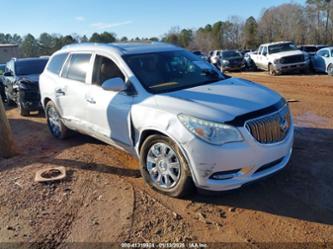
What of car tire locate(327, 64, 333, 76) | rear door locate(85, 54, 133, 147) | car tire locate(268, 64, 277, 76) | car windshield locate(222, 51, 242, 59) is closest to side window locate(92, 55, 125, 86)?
rear door locate(85, 54, 133, 147)

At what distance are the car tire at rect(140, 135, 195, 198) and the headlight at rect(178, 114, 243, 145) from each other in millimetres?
375

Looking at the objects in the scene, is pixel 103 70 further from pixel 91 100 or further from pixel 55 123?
pixel 55 123

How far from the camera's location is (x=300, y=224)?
3598 mm

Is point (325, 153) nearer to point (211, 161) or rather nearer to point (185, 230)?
point (211, 161)

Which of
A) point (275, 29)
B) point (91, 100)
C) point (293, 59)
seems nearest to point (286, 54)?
point (293, 59)

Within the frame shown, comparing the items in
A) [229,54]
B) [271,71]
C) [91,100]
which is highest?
[91,100]

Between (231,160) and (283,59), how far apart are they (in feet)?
58.5

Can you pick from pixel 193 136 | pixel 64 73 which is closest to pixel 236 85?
pixel 193 136

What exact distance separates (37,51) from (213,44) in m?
33.2

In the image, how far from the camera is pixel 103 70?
17.5 feet

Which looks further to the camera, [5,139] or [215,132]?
[5,139]

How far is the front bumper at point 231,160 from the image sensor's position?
3.73 meters

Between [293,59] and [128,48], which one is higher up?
[128,48]

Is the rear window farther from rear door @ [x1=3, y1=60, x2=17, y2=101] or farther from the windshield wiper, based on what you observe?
the windshield wiper
